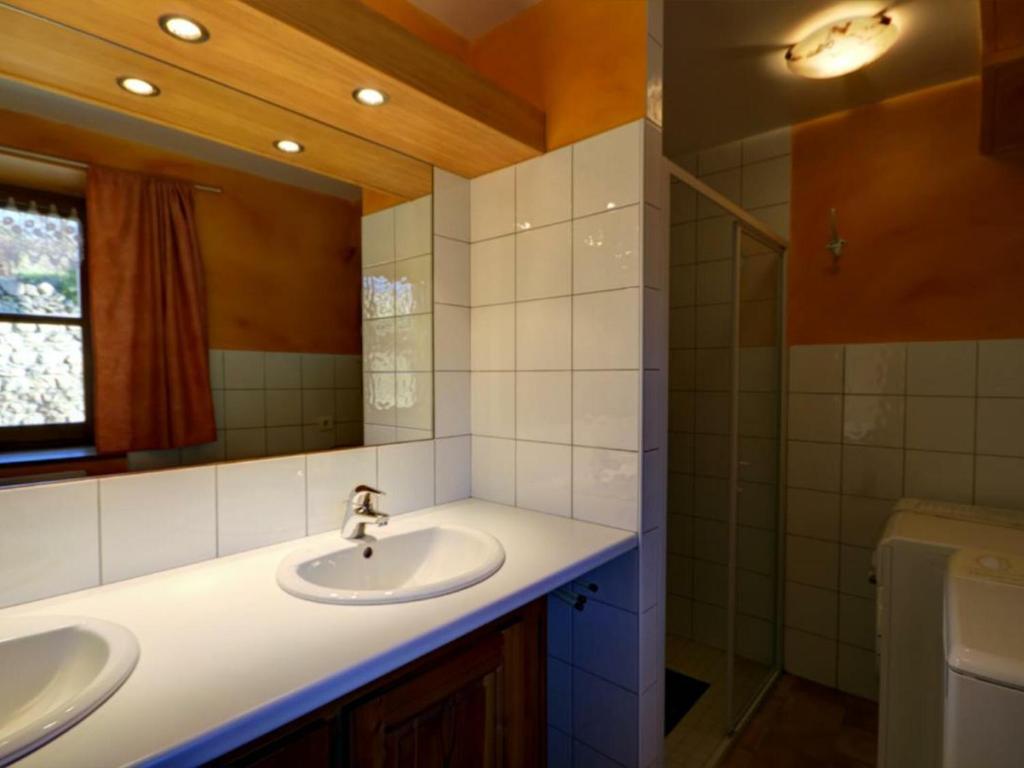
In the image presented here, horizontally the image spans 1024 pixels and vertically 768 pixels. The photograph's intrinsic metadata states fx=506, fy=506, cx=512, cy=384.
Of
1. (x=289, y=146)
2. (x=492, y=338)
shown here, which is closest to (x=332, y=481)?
(x=492, y=338)

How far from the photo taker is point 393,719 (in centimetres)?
80

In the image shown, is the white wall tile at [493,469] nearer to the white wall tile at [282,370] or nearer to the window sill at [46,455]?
the white wall tile at [282,370]

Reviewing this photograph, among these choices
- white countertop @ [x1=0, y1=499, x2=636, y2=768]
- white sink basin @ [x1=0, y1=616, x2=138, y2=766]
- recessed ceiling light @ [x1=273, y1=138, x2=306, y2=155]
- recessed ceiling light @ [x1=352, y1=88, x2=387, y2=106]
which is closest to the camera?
white countertop @ [x1=0, y1=499, x2=636, y2=768]

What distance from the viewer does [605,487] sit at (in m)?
1.24

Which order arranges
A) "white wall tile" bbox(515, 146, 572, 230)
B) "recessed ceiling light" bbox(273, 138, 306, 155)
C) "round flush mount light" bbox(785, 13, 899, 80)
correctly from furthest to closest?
"round flush mount light" bbox(785, 13, 899, 80), "white wall tile" bbox(515, 146, 572, 230), "recessed ceiling light" bbox(273, 138, 306, 155)

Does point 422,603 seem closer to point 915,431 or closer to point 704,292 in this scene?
point 704,292

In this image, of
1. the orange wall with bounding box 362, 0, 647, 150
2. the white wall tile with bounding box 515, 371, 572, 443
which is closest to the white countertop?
the white wall tile with bounding box 515, 371, 572, 443

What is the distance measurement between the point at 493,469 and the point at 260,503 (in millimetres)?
624

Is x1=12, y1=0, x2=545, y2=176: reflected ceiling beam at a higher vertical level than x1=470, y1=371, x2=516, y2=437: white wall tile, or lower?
higher

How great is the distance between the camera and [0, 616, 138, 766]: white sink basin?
67 centimetres

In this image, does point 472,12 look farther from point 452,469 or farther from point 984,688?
point 984,688

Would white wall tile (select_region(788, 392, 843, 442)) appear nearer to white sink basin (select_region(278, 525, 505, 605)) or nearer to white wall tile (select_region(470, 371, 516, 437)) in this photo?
white wall tile (select_region(470, 371, 516, 437))

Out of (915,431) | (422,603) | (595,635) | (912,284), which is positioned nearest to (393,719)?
(422,603)

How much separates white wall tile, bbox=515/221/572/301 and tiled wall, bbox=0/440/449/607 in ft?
1.97
